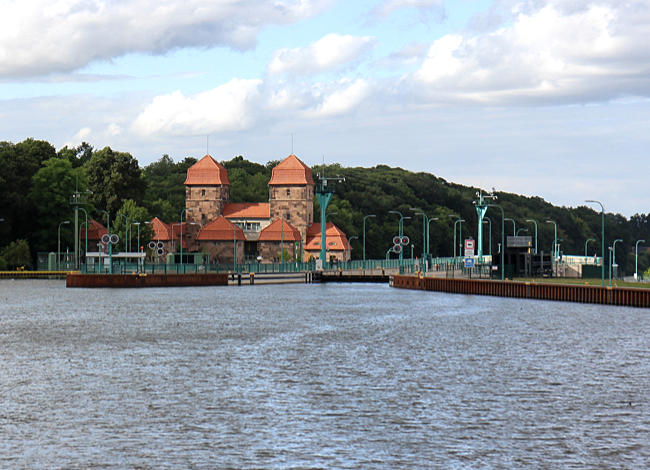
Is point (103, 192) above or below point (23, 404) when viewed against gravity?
above

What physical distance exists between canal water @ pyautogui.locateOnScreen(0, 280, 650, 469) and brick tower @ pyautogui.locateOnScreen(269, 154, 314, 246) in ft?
353

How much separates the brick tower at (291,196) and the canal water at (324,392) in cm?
10751

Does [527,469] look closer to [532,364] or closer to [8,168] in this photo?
[532,364]

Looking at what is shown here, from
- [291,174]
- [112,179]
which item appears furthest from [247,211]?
[112,179]

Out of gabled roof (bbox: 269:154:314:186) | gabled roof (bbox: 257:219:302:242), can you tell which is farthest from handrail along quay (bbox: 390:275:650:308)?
gabled roof (bbox: 269:154:314:186)

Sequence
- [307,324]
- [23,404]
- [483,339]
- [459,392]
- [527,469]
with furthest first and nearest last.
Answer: [307,324]
[483,339]
[459,392]
[23,404]
[527,469]

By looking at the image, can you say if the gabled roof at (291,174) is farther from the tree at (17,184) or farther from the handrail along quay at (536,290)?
the handrail along quay at (536,290)

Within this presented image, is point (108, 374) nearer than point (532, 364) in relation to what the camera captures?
Yes

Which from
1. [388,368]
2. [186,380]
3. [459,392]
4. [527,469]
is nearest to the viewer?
[527,469]

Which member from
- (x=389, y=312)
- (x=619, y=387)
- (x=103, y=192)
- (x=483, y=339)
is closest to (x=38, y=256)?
(x=103, y=192)

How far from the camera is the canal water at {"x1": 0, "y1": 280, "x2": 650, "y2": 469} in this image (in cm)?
2733

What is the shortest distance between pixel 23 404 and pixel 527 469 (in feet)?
61.5

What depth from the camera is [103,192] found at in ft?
544

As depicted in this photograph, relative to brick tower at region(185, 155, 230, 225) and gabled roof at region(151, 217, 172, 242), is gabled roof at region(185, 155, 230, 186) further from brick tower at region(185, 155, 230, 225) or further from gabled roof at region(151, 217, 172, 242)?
gabled roof at region(151, 217, 172, 242)
